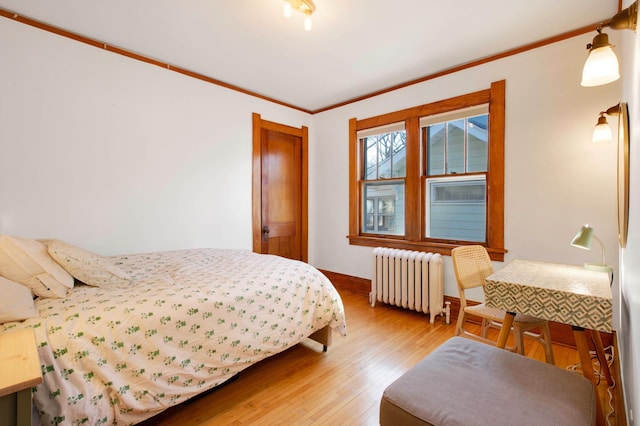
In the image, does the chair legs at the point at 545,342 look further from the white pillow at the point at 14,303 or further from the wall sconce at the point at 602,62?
the white pillow at the point at 14,303

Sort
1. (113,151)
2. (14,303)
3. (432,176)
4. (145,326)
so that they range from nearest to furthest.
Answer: (14,303), (145,326), (113,151), (432,176)

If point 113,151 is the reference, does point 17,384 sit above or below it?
below

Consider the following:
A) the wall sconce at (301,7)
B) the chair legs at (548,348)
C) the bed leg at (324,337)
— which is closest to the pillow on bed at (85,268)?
the bed leg at (324,337)

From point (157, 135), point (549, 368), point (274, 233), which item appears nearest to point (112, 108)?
point (157, 135)

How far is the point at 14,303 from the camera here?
4.09 feet

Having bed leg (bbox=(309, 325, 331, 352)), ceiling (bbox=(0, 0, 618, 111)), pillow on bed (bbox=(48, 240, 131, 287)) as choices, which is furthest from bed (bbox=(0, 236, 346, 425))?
ceiling (bbox=(0, 0, 618, 111))

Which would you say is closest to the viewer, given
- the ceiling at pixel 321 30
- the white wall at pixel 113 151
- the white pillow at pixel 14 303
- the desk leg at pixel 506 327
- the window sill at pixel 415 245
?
the white pillow at pixel 14 303

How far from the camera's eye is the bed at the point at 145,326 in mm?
1223

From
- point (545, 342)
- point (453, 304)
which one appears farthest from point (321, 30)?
point (453, 304)

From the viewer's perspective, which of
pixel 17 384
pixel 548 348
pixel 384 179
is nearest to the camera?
pixel 17 384

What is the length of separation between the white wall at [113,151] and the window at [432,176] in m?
1.69

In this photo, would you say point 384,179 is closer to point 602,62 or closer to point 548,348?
point 548,348

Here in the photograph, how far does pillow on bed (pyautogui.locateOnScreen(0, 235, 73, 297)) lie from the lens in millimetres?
1396

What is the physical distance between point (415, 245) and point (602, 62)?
2.43 metres
